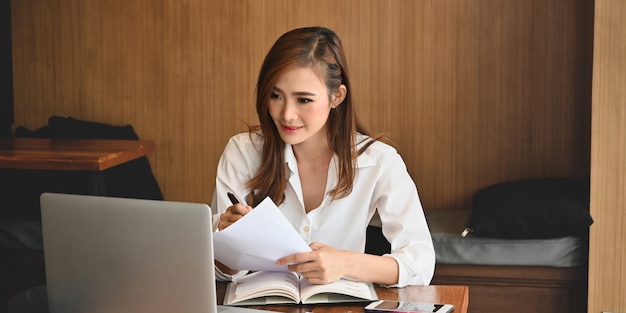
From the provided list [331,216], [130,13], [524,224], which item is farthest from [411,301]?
[130,13]

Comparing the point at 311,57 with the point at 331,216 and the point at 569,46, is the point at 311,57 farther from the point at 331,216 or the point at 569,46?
the point at 569,46

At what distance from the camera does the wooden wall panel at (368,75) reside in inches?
137

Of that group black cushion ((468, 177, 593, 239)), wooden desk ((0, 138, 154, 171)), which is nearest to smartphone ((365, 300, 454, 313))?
black cushion ((468, 177, 593, 239))

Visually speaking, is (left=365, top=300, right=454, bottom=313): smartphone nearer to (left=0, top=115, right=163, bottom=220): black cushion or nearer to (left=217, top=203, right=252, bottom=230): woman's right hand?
(left=217, top=203, right=252, bottom=230): woman's right hand

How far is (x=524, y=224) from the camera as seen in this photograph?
3047 millimetres

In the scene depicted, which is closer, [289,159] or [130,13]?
[289,159]

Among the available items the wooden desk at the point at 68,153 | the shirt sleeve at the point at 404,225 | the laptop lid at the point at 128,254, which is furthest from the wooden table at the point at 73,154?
the laptop lid at the point at 128,254

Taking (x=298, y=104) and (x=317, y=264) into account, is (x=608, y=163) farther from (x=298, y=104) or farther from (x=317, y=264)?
(x=317, y=264)

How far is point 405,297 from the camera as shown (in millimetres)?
1813

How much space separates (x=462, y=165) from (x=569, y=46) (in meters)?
0.63

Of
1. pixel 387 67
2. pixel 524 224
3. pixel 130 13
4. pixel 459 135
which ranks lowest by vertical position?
pixel 524 224

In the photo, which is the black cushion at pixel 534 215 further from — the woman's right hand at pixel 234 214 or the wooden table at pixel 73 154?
the woman's right hand at pixel 234 214

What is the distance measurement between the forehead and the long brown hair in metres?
0.01

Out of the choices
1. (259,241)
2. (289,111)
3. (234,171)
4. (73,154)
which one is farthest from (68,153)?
(259,241)
